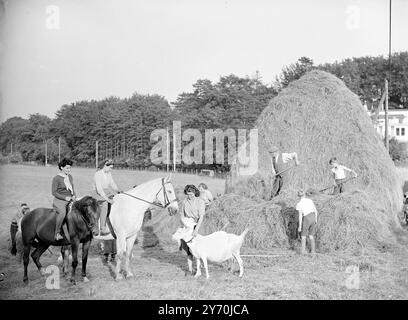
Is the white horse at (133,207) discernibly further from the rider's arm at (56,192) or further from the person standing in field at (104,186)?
the rider's arm at (56,192)

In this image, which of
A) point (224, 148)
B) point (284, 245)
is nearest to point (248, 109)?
point (224, 148)

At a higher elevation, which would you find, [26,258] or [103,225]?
[103,225]

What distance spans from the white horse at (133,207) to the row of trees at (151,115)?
88.8 ft

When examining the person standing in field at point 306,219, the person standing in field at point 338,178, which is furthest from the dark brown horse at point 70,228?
the person standing in field at point 338,178

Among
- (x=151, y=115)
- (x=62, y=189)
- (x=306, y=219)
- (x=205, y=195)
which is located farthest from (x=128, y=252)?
(x=151, y=115)

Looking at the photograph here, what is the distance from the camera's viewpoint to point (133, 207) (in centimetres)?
907

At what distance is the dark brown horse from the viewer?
8469 mm

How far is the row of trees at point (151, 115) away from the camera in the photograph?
4481cm

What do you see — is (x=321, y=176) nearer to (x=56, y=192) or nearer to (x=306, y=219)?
(x=306, y=219)

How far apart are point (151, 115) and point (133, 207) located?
1926 inches
